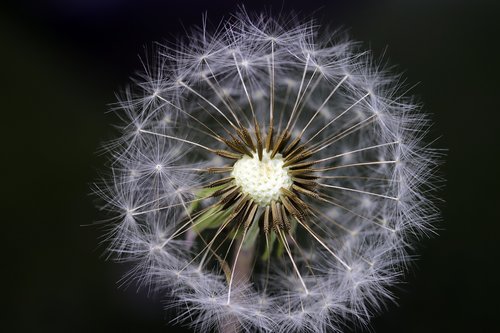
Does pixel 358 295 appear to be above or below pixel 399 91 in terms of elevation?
below

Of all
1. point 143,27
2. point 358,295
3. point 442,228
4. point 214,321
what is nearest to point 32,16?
point 143,27

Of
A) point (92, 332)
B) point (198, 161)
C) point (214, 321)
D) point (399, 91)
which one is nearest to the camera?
point (214, 321)

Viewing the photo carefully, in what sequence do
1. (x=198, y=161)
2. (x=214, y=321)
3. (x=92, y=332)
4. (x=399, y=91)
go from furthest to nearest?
(x=92, y=332) → (x=198, y=161) → (x=399, y=91) → (x=214, y=321)

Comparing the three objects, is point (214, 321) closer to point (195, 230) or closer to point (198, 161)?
point (195, 230)

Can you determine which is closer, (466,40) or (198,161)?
(198,161)
